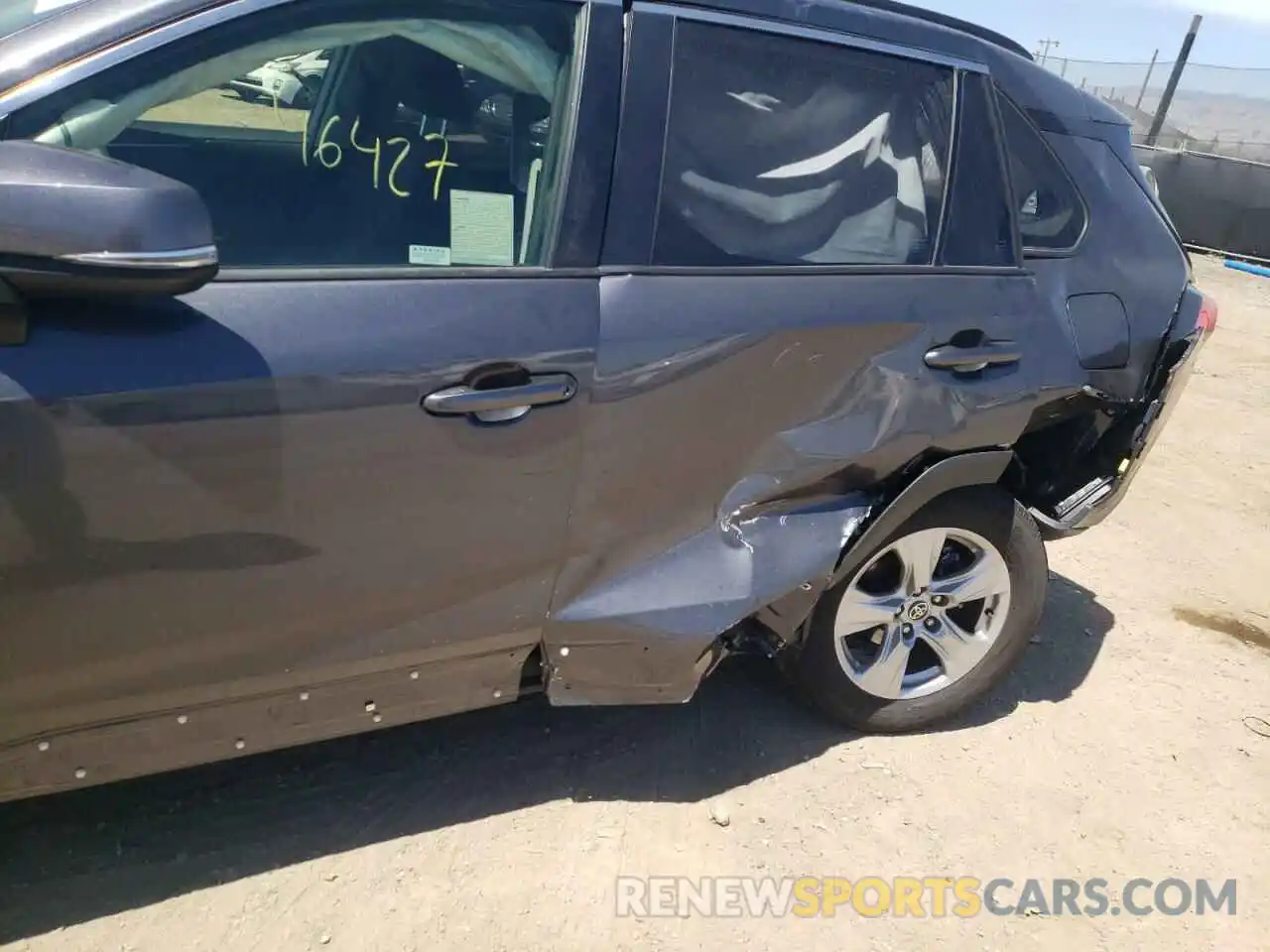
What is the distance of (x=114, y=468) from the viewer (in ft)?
5.71

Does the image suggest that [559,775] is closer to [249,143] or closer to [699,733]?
[699,733]

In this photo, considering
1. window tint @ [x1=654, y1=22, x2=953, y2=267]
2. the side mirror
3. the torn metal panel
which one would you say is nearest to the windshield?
the side mirror

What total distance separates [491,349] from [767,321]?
2.22ft

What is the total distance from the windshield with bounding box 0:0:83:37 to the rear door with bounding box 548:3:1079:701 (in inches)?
41.7

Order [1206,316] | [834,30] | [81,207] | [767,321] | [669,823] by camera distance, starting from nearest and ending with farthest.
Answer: [81,207] < [767,321] < [834,30] < [669,823] < [1206,316]

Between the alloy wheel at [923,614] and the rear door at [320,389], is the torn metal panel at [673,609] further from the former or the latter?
the alloy wheel at [923,614]

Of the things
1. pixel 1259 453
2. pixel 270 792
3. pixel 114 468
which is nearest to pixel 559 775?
pixel 270 792

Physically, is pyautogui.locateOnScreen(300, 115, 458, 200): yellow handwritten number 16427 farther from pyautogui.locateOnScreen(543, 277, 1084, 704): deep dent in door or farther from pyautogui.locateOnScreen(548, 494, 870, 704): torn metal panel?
pyautogui.locateOnScreen(548, 494, 870, 704): torn metal panel

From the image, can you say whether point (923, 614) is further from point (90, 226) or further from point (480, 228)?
point (90, 226)

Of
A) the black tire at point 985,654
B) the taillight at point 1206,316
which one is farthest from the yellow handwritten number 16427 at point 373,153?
the taillight at point 1206,316

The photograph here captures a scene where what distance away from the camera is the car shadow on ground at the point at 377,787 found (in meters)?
2.34

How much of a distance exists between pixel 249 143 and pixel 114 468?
2.63ft

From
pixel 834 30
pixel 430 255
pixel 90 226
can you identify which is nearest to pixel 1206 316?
pixel 834 30

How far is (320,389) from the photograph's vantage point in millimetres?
1872
